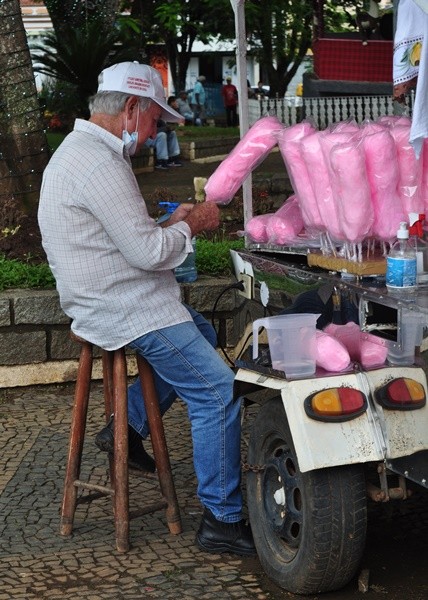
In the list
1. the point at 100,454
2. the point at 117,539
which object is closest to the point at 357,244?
the point at 117,539

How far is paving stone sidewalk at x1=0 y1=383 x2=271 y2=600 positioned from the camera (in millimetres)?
4500

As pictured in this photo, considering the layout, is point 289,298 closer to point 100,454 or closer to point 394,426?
point 394,426

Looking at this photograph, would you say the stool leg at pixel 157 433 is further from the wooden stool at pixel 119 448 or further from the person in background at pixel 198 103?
the person in background at pixel 198 103

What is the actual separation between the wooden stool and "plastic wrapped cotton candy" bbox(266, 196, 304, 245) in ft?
2.82

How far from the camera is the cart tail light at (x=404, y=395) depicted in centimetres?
407

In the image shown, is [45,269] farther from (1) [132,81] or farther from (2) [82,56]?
(2) [82,56]

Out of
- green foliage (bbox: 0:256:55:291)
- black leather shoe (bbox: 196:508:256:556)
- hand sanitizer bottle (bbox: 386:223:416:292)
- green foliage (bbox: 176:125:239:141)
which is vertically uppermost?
hand sanitizer bottle (bbox: 386:223:416:292)

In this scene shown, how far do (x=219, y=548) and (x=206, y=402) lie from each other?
24.8 inches

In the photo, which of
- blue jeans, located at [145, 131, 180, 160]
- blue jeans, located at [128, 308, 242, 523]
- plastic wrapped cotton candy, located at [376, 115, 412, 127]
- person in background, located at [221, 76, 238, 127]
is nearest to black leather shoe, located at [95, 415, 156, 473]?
blue jeans, located at [128, 308, 242, 523]

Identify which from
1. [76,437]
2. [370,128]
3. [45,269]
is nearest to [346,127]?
[370,128]

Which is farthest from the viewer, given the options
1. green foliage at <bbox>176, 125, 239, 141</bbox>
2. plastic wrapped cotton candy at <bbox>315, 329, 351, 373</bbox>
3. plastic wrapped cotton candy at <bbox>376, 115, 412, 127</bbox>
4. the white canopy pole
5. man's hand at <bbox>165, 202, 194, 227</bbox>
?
green foliage at <bbox>176, 125, 239, 141</bbox>

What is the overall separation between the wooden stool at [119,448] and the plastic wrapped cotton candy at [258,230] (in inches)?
35.3

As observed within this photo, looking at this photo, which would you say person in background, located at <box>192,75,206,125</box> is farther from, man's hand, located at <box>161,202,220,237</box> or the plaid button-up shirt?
the plaid button-up shirt

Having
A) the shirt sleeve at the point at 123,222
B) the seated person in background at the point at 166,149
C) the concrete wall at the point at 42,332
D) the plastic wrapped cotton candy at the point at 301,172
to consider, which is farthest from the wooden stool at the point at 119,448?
the seated person in background at the point at 166,149
